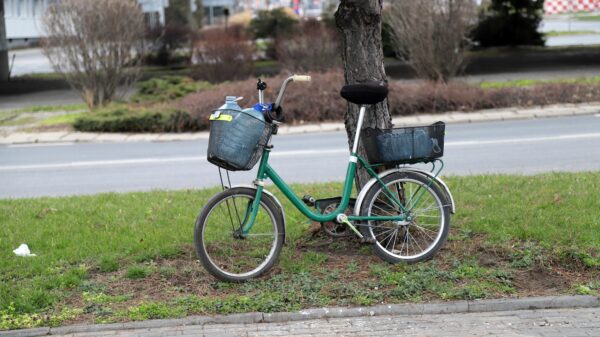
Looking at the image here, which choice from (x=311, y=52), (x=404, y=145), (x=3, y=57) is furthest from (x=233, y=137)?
(x=3, y=57)

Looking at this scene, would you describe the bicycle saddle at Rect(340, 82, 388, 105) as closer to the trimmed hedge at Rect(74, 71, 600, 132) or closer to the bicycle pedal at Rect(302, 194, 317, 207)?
the bicycle pedal at Rect(302, 194, 317, 207)

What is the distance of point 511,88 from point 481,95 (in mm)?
1143

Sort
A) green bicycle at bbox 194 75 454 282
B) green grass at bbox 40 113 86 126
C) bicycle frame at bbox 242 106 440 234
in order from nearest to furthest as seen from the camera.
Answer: green bicycle at bbox 194 75 454 282, bicycle frame at bbox 242 106 440 234, green grass at bbox 40 113 86 126

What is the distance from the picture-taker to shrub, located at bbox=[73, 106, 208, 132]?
17.2 m

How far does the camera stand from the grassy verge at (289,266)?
5.24 metres

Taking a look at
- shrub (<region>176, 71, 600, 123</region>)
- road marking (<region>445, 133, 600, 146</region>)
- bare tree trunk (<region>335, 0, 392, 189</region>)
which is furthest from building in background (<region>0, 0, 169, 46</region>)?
bare tree trunk (<region>335, 0, 392, 189</region>)

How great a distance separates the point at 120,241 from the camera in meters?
6.66

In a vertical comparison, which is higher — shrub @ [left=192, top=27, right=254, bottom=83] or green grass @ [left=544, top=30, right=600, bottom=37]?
green grass @ [left=544, top=30, right=600, bottom=37]

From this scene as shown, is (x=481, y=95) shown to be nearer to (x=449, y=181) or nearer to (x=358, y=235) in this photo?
(x=449, y=181)

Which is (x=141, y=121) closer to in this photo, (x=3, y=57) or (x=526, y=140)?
(x=526, y=140)

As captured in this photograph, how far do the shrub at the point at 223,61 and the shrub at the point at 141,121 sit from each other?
20.4 ft

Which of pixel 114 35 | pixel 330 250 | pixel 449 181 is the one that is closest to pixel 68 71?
pixel 114 35

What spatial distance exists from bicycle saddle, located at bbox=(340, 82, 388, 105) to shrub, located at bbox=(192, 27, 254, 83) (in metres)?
18.1

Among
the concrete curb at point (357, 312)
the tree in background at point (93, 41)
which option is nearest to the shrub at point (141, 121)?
the tree in background at point (93, 41)
